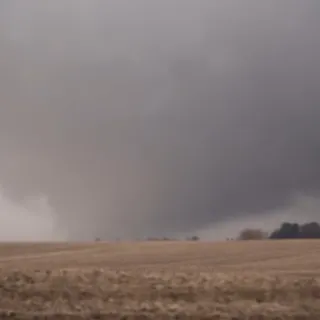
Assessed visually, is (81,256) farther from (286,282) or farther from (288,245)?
(286,282)

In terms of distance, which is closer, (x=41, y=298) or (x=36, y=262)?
(x=41, y=298)

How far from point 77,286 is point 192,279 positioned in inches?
174

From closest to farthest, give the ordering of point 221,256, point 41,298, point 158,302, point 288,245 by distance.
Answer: point 158,302
point 41,298
point 221,256
point 288,245

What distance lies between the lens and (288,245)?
48.1m

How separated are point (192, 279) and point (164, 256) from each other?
15025mm

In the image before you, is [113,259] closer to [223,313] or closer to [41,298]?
[41,298]

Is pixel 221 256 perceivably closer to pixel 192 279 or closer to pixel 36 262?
pixel 36 262

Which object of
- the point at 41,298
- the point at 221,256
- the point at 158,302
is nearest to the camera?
the point at 158,302

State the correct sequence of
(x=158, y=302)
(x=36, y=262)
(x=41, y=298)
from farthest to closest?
(x=36, y=262), (x=41, y=298), (x=158, y=302)

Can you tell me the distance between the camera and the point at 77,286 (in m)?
25.4

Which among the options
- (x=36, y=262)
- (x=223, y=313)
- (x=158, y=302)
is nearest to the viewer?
(x=223, y=313)

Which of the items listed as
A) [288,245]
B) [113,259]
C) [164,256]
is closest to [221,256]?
[164,256]

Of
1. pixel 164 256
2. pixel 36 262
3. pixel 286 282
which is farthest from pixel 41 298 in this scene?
pixel 164 256

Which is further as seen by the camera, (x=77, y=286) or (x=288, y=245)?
(x=288, y=245)
